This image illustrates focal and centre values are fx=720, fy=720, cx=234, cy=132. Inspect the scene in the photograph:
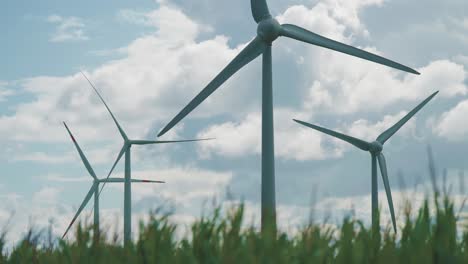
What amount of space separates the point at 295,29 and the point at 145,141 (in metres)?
23.7

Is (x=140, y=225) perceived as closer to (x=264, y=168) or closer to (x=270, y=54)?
Result: (x=264, y=168)

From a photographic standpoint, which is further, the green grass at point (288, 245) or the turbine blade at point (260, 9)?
the turbine blade at point (260, 9)

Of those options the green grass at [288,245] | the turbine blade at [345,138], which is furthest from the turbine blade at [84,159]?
the green grass at [288,245]

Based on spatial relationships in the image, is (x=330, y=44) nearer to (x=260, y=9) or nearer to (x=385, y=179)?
(x=260, y=9)

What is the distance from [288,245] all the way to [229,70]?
83.8 ft

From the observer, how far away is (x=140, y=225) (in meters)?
14.1

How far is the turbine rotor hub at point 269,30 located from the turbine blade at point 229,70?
324 mm

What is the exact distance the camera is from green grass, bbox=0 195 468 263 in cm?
1080

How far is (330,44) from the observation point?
3722cm

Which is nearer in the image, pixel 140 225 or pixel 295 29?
pixel 140 225

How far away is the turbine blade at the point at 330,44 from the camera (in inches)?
1447

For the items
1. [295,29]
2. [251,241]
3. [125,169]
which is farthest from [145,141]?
[251,241]

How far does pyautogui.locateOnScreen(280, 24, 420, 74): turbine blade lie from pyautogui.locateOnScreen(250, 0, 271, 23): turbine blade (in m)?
1.36

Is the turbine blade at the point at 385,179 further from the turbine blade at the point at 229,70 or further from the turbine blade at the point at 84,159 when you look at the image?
the turbine blade at the point at 84,159
